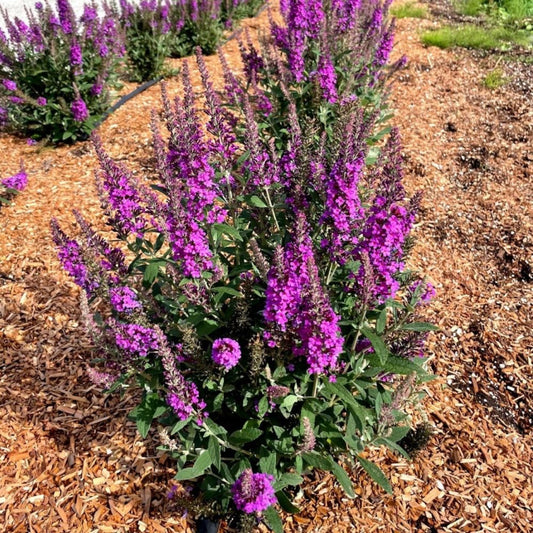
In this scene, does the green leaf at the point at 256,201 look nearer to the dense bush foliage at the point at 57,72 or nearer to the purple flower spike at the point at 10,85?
the dense bush foliage at the point at 57,72

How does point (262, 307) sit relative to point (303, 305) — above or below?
below

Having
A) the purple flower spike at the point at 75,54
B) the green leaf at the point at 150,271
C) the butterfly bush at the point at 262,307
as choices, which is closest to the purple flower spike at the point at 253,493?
the butterfly bush at the point at 262,307

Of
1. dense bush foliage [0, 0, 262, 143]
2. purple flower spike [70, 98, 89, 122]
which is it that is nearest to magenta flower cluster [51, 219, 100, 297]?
dense bush foliage [0, 0, 262, 143]

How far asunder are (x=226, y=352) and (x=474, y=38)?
1164cm

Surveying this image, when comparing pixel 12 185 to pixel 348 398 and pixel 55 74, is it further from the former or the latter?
pixel 348 398

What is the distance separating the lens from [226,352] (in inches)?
91.2

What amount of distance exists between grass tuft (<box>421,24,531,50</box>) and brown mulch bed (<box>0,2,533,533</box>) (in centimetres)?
438

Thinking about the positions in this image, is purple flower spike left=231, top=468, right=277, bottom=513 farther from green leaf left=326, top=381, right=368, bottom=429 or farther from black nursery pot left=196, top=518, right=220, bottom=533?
black nursery pot left=196, top=518, right=220, bottom=533

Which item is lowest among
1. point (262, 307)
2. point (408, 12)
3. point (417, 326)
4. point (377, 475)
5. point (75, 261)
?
point (377, 475)

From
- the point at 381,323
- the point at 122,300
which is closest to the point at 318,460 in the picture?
the point at 381,323

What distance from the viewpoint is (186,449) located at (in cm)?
269

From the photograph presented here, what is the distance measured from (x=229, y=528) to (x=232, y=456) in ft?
1.61

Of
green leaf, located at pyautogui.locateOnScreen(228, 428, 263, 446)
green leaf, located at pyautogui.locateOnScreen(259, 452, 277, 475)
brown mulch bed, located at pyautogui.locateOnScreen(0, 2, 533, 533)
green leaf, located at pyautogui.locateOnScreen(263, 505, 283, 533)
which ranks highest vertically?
green leaf, located at pyautogui.locateOnScreen(228, 428, 263, 446)

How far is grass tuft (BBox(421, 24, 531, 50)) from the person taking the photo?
10.7 meters
